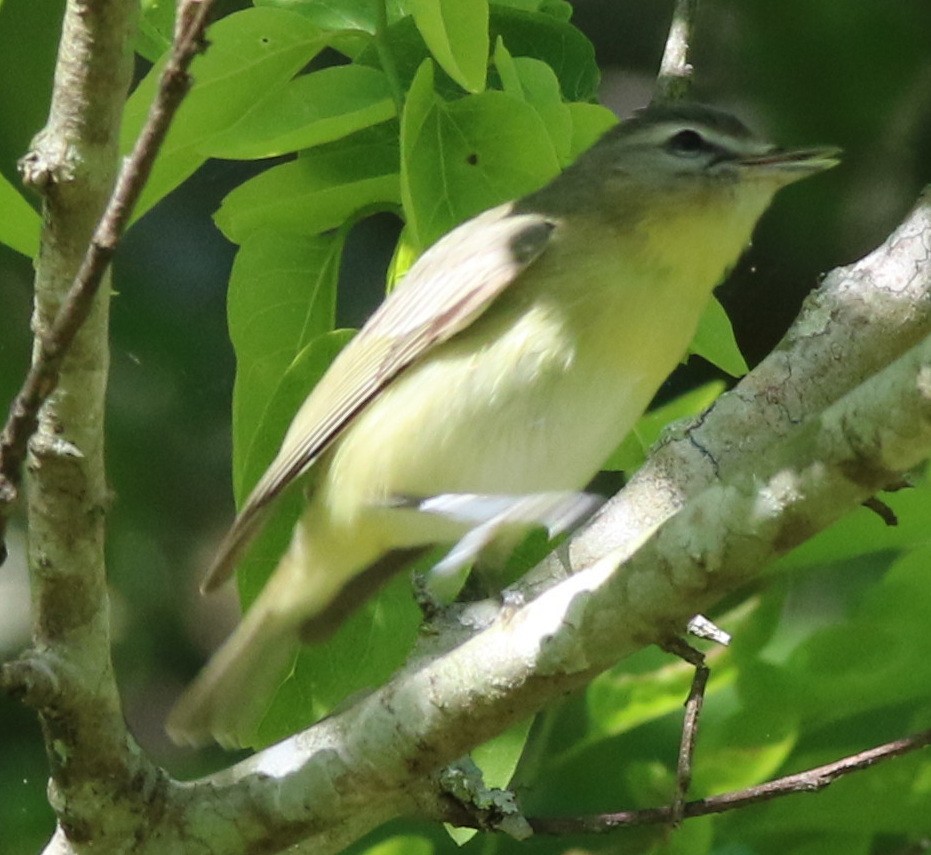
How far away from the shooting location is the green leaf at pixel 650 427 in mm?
2477

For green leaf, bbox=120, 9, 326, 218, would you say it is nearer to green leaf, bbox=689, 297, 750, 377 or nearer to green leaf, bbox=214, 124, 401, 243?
green leaf, bbox=214, 124, 401, 243

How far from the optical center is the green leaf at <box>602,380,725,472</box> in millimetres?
2477

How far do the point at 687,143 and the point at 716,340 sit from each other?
14.4 inches

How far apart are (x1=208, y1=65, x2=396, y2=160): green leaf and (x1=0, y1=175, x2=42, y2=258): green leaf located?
25 cm

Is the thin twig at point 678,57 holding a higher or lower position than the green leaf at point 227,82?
lower

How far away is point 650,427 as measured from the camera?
252cm

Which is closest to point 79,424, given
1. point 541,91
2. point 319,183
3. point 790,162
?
point 319,183

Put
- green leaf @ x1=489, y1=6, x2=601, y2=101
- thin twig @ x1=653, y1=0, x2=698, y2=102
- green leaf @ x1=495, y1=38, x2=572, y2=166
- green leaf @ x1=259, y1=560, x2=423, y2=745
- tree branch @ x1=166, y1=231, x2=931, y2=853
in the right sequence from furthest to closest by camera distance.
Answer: thin twig @ x1=653, y1=0, x2=698, y2=102
green leaf @ x1=489, y1=6, x2=601, y2=101
green leaf @ x1=259, y1=560, x2=423, y2=745
green leaf @ x1=495, y1=38, x2=572, y2=166
tree branch @ x1=166, y1=231, x2=931, y2=853

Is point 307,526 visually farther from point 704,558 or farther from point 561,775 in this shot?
point 704,558

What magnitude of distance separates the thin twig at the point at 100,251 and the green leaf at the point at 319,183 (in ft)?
2.37

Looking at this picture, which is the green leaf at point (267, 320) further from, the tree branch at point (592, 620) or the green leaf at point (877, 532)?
the green leaf at point (877, 532)

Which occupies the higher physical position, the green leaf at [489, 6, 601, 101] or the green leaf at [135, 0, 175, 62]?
the green leaf at [135, 0, 175, 62]

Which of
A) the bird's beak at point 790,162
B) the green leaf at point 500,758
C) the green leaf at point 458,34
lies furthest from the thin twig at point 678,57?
the green leaf at point 500,758

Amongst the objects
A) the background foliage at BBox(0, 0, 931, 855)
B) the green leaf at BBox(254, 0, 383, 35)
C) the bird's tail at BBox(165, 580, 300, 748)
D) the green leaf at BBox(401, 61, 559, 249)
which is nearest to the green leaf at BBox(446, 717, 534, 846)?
the background foliage at BBox(0, 0, 931, 855)
